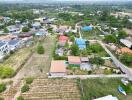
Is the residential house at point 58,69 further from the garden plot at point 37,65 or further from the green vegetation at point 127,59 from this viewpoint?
the green vegetation at point 127,59

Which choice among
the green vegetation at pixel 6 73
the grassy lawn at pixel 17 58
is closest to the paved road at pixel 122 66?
the grassy lawn at pixel 17 58

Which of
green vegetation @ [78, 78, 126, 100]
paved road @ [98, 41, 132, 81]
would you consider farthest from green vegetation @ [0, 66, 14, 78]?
paved road @ [98, 41, 132, 81]

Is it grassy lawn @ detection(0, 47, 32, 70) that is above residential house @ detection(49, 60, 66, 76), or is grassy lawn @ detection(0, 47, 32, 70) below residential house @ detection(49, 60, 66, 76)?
below

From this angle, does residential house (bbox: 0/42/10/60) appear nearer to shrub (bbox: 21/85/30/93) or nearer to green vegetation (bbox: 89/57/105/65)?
shrub (bbox: 21/85/30/93)

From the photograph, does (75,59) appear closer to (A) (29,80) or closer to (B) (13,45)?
(A) (29,80)

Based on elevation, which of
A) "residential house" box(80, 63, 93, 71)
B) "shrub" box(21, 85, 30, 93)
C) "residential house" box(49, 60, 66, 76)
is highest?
"residential house" box(49, 60, 66, 76)

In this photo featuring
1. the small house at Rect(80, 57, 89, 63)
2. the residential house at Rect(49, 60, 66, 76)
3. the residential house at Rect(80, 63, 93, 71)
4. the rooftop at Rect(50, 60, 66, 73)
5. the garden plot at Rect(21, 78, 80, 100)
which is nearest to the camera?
the garden plot at Rect(21, 78, 80, 100)

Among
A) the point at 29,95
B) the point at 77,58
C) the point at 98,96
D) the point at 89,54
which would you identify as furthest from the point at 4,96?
the point at 89,54
